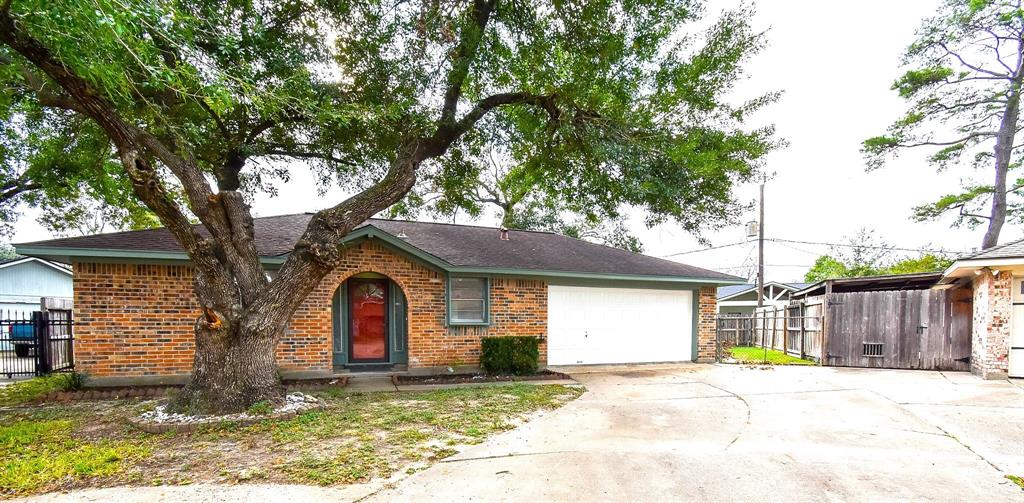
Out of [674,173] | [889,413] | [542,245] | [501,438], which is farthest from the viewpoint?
[542,245]

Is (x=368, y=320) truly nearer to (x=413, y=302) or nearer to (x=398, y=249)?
(x=413, y=302)

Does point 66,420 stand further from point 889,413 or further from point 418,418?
point 889,413

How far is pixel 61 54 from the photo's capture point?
480 cm

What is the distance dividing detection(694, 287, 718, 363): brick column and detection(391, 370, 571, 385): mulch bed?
4590 millimetres

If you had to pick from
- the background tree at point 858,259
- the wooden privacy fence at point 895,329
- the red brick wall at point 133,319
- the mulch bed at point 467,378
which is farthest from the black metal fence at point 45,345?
the background tree at point 858,259

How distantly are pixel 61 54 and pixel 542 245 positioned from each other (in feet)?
32.0

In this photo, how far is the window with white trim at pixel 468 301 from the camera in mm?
9750

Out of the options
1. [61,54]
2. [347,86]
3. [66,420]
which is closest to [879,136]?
[347,86]

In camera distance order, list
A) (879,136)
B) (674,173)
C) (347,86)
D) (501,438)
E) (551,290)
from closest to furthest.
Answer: (501,438)
(674,173)
(347,86)
(551,290)
(879,136)

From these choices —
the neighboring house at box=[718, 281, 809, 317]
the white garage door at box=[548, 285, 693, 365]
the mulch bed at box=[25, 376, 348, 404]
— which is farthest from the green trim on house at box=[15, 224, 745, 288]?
the neighboring house at box=[718, 281, 809, 317]

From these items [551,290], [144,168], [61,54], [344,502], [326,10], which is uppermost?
[326,10]

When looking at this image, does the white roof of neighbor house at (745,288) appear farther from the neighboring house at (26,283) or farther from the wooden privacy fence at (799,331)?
the neighboring house at (26,283)

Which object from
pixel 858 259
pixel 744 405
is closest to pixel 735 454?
pixel 744 405

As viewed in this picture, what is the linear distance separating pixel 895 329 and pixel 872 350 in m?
0.68
